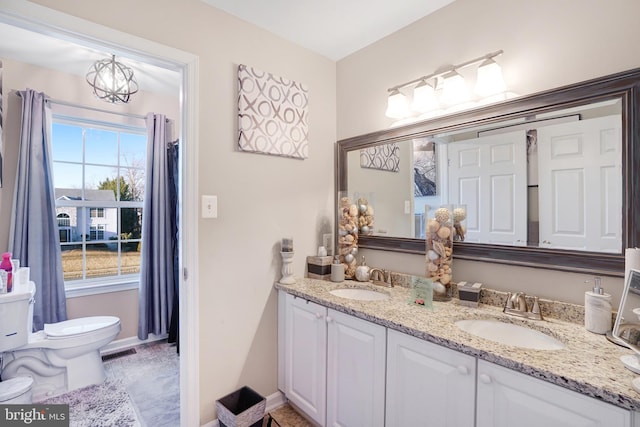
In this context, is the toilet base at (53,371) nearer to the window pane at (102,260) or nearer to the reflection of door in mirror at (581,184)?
the window pane at (102,260)

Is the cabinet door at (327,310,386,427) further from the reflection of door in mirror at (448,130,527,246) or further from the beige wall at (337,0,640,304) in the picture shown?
the reflection of door in mirror at (448,130,527,246)

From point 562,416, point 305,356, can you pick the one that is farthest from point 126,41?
point 562,416

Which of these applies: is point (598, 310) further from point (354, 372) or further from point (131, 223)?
point (131, 223)

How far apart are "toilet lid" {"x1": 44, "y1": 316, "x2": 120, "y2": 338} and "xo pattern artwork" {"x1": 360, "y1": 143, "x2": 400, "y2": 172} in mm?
2285

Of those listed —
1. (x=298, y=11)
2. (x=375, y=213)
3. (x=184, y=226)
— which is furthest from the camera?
(x=375, y=213)

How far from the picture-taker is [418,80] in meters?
Answer: 1.81

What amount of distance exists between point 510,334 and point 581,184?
2.27 feet

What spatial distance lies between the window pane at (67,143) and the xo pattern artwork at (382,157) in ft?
8.50

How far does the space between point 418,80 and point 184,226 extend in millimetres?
1571

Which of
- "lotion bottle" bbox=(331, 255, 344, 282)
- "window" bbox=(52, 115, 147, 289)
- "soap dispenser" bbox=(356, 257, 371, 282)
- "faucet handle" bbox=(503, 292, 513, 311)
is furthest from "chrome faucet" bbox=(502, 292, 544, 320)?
"window" bbox=(52, 115, 147, 289)

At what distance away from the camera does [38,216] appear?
7.86ft

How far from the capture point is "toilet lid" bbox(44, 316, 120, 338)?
2.15 meters

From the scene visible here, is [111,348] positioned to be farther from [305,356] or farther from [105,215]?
[305,356]

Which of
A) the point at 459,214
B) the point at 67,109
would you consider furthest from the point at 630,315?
the point at 67,109
